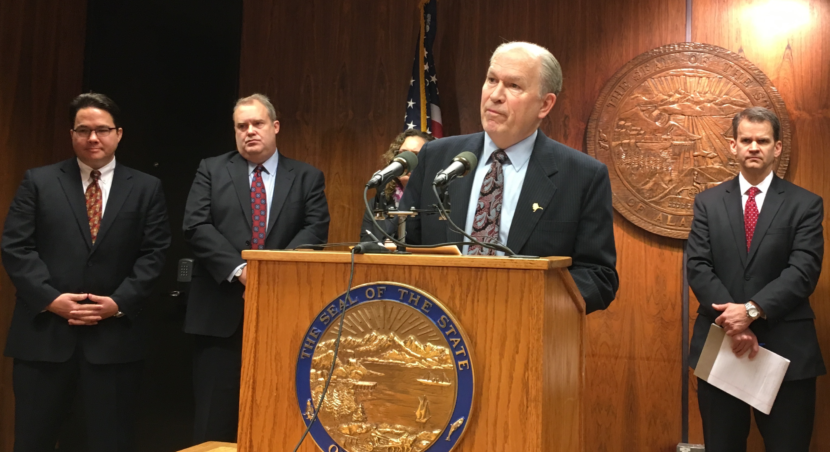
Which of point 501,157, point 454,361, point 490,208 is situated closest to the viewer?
point 454,361

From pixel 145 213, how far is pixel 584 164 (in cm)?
220

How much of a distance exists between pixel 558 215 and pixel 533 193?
0.31ft

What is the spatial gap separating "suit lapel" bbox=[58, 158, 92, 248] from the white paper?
9.44ft

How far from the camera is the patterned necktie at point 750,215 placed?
3.52 metres

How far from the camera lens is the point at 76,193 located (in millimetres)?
3365

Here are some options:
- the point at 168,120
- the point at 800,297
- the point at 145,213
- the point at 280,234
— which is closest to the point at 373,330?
the point at 280,234

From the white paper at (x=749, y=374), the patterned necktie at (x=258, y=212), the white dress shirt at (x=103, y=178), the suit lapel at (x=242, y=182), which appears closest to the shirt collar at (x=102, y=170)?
the white dress shirt at (x=103, y=178)

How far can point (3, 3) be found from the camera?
4.02 metres

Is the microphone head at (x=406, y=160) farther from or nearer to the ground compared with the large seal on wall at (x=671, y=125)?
nearer to the ground

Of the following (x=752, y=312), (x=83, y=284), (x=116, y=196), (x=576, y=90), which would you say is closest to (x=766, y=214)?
(x=752, y=312)

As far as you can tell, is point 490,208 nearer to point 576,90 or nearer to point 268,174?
point 268,174

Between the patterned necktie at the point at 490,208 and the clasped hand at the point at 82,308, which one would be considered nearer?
the patterned necktie at the point at 490,208

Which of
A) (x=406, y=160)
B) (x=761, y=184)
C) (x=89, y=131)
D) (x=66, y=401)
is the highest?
(x=89, y=131)

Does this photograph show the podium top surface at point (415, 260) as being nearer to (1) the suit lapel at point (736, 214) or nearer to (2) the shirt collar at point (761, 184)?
(1) the suit lapel at point (736, 214)
